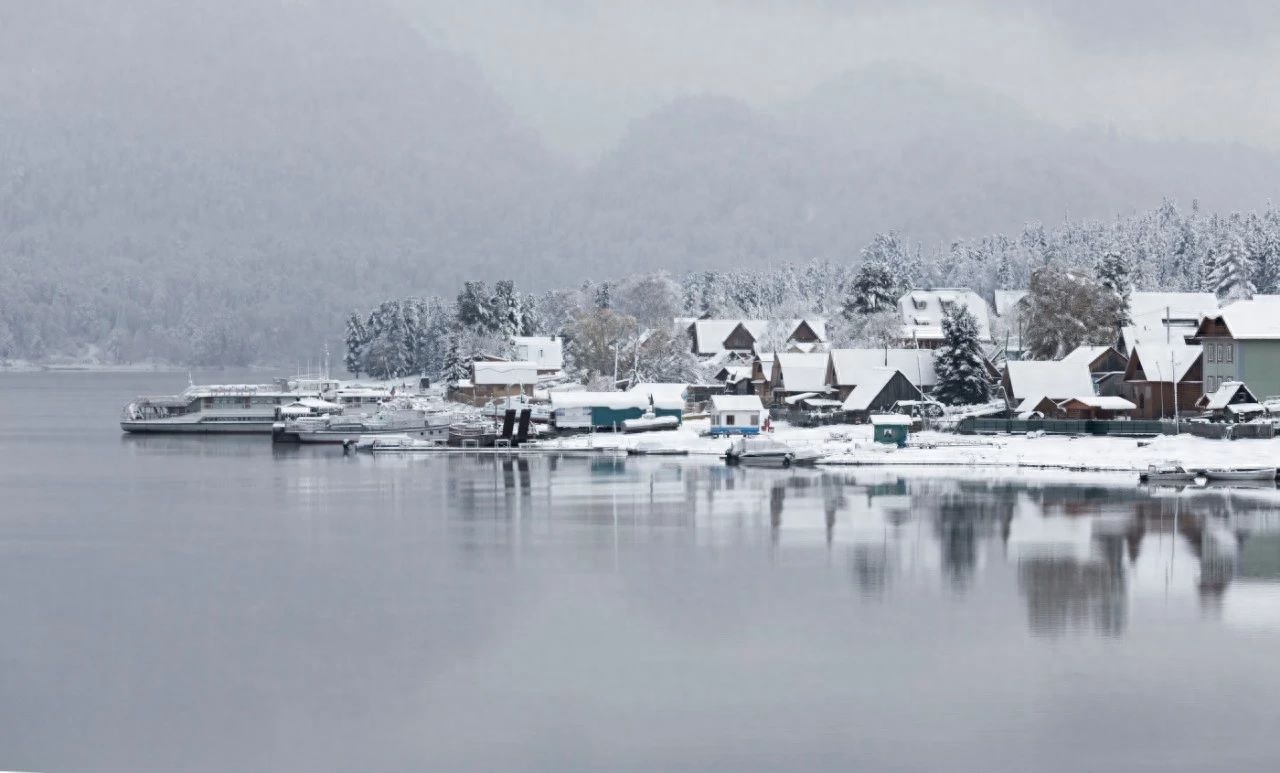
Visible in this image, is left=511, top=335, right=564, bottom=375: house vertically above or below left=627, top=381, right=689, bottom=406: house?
above

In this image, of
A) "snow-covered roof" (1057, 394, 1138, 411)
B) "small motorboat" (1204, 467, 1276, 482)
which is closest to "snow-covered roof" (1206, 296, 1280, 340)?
"snow-covered roof" (1057, 394, 1138, 411)

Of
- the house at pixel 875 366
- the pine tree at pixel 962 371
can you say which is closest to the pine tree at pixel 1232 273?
the house at pixel 875 366

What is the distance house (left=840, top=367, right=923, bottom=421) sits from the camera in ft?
276

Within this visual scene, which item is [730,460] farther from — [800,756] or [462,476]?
[800,756]

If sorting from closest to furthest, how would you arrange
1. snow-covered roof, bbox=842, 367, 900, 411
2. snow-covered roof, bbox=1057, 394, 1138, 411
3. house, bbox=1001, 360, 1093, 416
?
snow-covered roof, bbox=1057, 394, 1138, 411 → house, bbox=1001, 360, 1093, 416 → snow-covered roof, bbox=842, 367, 900, 411

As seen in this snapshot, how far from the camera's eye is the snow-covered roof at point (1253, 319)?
235ft

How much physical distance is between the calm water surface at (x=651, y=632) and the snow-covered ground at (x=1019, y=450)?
7.50 meters

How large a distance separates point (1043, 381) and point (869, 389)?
9.54 m

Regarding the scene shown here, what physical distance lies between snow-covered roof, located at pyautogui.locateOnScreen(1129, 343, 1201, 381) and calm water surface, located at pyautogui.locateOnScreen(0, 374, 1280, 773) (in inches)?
825

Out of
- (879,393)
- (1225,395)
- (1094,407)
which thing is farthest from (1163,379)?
(879,393)

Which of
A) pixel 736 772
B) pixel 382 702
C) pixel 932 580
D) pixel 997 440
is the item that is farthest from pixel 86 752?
pixel 997 440

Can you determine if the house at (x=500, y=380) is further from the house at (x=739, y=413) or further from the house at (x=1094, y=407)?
the house at (x=1094, y=407)

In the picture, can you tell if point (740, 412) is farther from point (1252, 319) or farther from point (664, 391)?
point (1252, 319)

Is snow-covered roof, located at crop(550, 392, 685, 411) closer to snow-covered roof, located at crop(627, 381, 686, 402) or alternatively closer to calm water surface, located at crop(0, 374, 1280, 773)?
snow-covered roof, located at crop(627, 381, 686, 402)
